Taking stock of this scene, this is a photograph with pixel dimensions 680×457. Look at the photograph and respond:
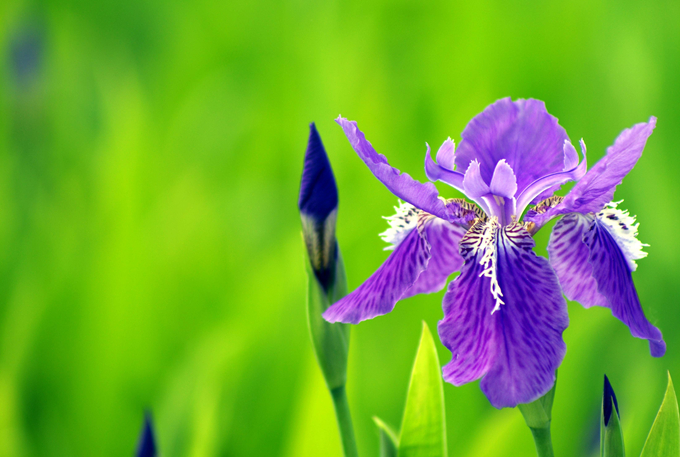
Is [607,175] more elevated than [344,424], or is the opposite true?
[607,175]

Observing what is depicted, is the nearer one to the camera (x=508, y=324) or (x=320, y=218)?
(x=508, y=324)

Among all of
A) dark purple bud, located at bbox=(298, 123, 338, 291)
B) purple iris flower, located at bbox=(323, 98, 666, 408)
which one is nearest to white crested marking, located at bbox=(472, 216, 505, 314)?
purple iris flower, located at bbox=(323, 98, 666, 408)

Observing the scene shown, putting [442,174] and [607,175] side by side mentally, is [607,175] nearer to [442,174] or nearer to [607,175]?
[607,175]

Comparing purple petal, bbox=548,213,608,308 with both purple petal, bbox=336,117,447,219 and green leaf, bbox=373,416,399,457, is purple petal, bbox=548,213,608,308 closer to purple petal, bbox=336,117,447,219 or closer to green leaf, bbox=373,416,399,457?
purple petal, bbox=336,117,447,219

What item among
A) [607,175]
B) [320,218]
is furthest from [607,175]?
[320,218]

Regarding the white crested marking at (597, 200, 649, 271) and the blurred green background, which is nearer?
the white crested marking at (597, 200, 649, 271)

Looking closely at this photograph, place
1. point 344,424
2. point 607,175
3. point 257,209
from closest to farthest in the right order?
point 607,175, point 344,424, point 257,209

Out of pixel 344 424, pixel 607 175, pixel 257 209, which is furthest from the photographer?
pixel 257 209

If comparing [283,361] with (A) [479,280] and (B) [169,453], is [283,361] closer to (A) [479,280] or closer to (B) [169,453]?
(B) [169,453]

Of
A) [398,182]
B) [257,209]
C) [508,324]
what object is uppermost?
[257,209]
